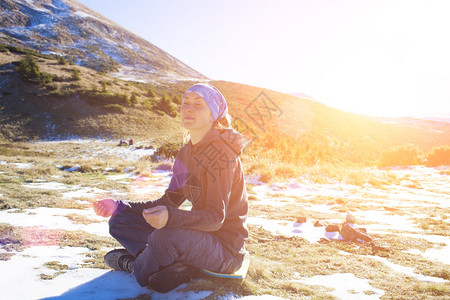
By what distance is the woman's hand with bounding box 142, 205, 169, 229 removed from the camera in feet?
4.66

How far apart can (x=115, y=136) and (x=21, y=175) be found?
550 inches

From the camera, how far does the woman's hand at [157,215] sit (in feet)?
4.66

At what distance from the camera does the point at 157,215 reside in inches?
56.1

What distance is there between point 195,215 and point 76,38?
210ft

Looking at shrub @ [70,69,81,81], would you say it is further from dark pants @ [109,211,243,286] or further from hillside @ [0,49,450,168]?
dark pants @ [109,211,243,286]

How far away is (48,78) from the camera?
930 inches

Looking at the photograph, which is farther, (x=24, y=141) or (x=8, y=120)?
(x=8, y=120)

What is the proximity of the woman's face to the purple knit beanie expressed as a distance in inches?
1.1

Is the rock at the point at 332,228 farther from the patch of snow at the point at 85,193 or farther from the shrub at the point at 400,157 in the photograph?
the shrub at the point at 400,157

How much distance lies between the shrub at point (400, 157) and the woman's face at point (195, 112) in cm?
1206

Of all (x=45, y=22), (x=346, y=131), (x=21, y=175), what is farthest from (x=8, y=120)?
(x=45, y=22)

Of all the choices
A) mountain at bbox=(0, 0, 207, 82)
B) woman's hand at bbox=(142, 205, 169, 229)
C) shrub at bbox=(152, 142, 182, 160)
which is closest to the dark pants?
woman's hand at bbox=(142, 205, 169, 229)

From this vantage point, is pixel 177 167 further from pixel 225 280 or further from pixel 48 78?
pixel 48 78

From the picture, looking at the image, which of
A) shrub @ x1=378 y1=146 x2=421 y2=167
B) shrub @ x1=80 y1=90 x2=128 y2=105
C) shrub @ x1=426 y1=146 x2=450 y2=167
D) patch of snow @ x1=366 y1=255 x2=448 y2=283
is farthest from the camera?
shrub @ x1=80 y1=90 x2=128 y2=105
